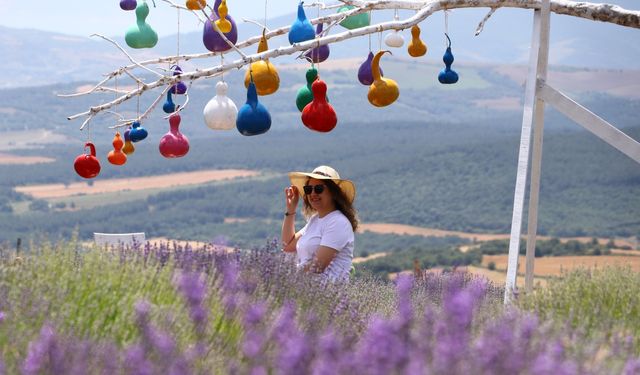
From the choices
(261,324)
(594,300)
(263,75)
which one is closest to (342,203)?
(263,75)

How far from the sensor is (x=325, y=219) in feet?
19.0

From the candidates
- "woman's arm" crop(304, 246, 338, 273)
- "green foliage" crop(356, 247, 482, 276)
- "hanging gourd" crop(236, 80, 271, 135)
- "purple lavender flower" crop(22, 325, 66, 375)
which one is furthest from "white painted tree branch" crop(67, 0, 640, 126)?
"green foliage" crop(356, 247, 482, 276)

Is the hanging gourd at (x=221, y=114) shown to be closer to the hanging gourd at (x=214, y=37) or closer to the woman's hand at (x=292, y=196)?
the hanging gourd at (x=214, y=37)

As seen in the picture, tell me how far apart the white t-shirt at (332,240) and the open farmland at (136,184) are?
126646mm

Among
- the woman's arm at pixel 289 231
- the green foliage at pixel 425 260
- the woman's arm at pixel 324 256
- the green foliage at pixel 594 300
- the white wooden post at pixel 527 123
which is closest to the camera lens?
the green foliage at pixel 594 300

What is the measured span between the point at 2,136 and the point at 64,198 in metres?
74.9

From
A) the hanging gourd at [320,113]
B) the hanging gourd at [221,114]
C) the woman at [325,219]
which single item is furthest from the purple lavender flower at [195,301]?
the hanging gourd at [221,114]

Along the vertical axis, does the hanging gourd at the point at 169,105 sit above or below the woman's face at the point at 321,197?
above

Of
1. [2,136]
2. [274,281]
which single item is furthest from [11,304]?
[2,136]

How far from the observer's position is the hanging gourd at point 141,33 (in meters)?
7.31

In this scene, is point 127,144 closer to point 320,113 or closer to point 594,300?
point 320,113

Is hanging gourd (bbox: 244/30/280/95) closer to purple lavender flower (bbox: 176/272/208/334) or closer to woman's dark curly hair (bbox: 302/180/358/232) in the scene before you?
woman's dark curly hair (bbox: 302/180/358/232)

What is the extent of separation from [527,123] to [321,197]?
1181mm

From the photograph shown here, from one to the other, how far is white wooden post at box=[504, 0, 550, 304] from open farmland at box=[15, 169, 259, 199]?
127 metres
